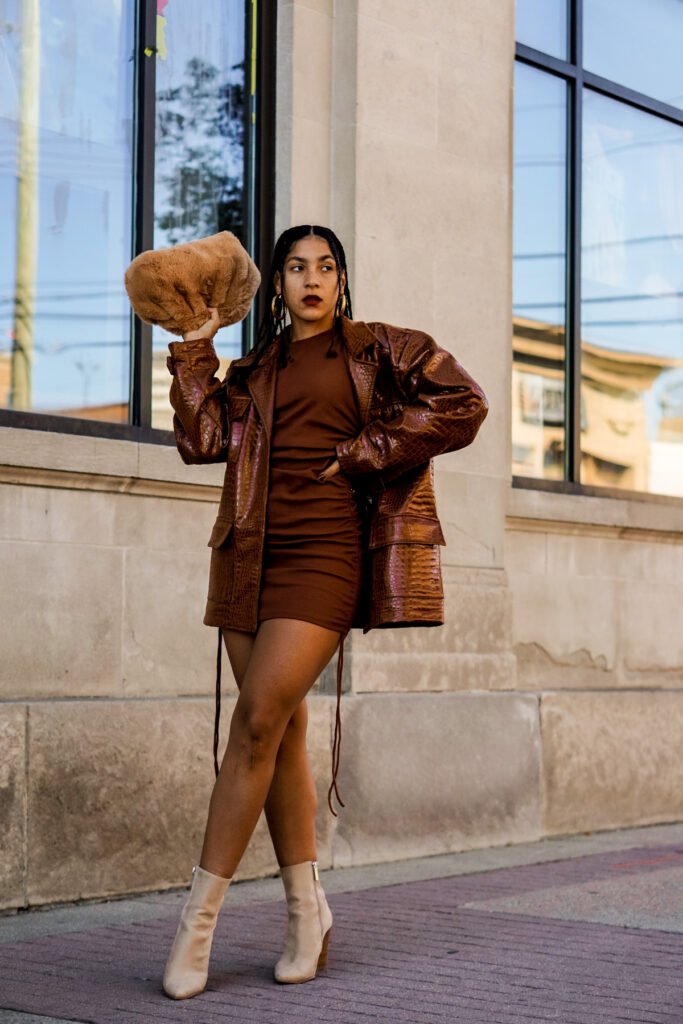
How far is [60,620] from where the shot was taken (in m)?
6.33

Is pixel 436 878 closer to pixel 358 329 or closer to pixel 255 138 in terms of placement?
pixel 358 329

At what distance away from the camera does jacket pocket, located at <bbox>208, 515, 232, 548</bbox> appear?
4.66 meters

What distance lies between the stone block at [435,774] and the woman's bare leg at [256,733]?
2581mm

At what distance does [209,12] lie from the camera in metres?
7.49

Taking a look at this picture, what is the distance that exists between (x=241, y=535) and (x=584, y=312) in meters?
5.37

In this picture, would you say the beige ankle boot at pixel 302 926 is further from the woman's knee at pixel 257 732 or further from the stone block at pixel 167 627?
the stone block at pixel 167 627

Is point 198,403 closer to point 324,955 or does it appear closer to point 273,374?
point 273,374

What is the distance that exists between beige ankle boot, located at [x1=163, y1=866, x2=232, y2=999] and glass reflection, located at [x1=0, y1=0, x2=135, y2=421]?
106 inches

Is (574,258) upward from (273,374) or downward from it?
upward

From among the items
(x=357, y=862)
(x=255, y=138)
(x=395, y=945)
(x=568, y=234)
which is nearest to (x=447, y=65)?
(x=255, y=138)

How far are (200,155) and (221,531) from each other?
3200 millimetres

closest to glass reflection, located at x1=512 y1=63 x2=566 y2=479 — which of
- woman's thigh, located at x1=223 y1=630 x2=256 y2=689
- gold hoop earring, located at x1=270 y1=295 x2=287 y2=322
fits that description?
gold hoop earring, located at x1=270 y1=295 x2=287 y2=322

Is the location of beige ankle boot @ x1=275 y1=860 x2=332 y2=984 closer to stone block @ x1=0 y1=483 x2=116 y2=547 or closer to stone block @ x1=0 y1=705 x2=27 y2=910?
stone block @ x1=0 y1=705 x2=27 y2=910

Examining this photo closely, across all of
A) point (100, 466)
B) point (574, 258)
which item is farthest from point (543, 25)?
point (100, 466)
